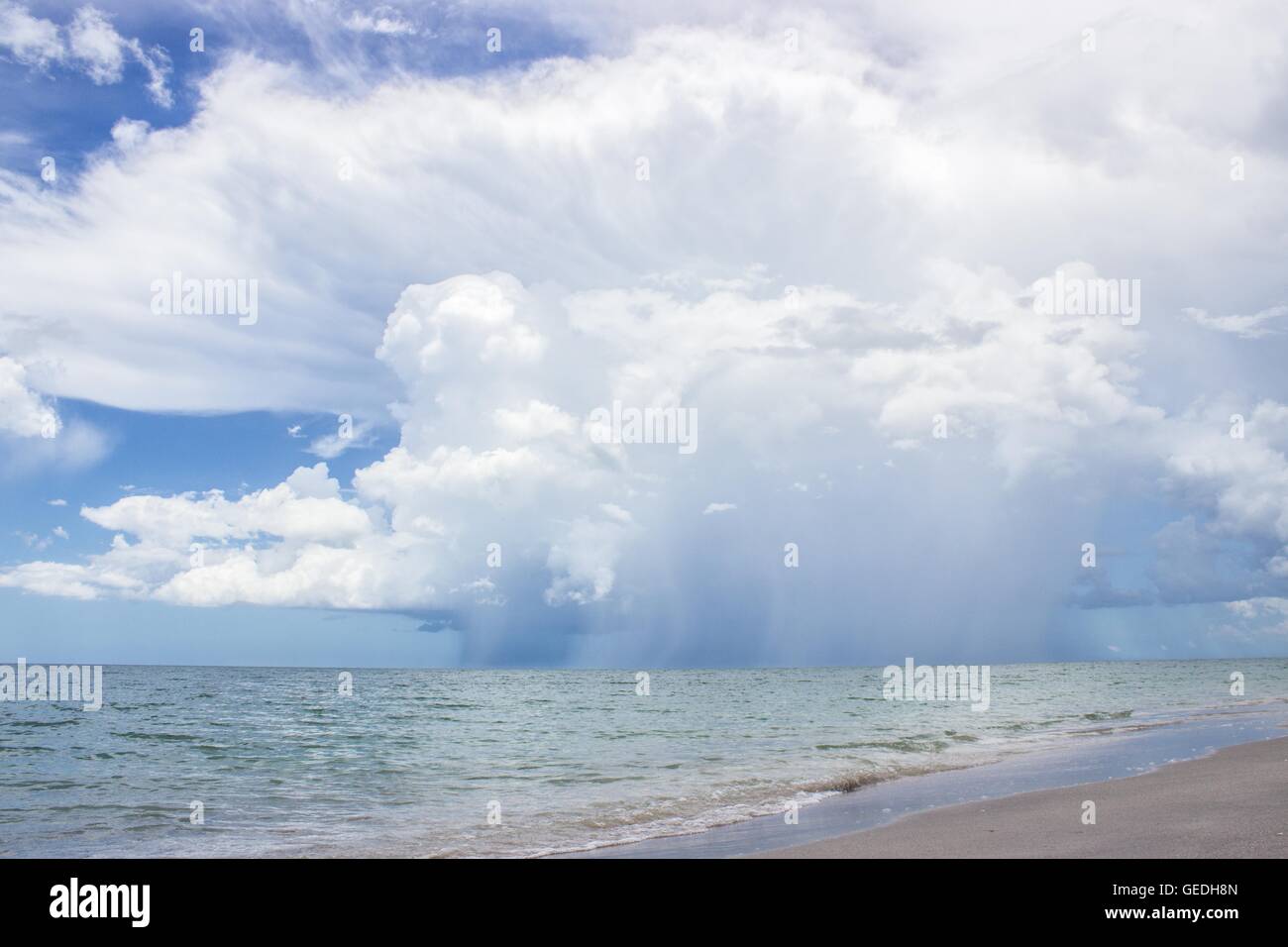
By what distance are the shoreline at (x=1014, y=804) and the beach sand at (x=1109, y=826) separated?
0.09 feet

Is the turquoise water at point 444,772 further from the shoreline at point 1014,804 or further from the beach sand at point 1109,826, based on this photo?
the beach sand at point 1109,826

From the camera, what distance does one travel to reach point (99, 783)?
78.4 ft

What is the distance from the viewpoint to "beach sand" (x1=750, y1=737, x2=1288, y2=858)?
1187 centimetres

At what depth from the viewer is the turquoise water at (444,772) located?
16.7m

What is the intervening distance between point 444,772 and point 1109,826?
1901 centimetres

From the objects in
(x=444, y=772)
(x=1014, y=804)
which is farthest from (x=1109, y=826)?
(x=444, y=772)

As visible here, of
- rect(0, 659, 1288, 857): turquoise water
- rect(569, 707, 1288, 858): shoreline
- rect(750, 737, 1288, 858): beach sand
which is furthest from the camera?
rect(0, 659, 1288, 857): turquoise water

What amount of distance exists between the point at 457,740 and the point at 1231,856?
3149 centimetres

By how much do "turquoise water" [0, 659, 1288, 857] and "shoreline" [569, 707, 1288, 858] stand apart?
1.29 metres

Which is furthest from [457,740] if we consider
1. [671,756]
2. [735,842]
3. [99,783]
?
[735,842]

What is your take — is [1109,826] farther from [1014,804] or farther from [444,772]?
[444,772]

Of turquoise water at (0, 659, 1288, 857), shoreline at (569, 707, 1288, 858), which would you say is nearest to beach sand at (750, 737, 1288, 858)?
shoreline at (569, 707, 1288, 858)

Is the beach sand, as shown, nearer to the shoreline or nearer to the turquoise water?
the shoreline
